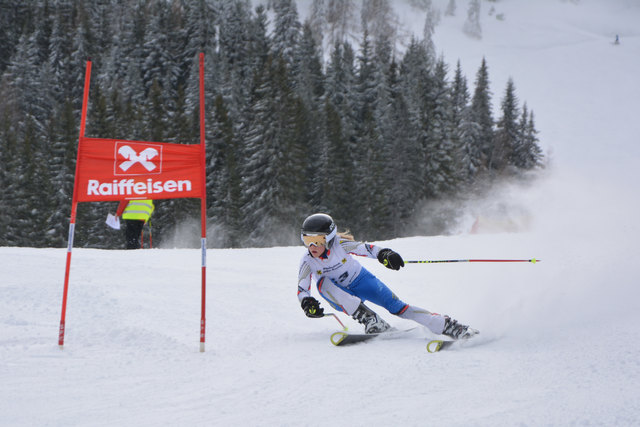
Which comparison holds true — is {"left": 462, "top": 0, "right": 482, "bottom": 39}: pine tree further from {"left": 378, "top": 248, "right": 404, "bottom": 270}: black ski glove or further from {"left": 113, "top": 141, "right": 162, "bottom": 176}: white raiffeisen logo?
{"left": 113, "top": 141, "right": 162, "bottom": 176}: white raiffeisen logo

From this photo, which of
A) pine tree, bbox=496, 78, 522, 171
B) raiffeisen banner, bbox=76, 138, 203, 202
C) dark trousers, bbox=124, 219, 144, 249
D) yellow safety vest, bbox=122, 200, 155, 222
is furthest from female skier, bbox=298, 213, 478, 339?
pine tree, bbox=496, 78, 522, 171

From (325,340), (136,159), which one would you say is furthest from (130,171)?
(325,340)

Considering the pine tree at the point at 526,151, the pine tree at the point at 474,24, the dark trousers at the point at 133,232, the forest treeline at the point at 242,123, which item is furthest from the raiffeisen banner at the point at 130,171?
the pine tree at the point at 474,24

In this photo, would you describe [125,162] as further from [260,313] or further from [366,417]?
[366,417]

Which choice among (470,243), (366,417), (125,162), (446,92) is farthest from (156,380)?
(446,92)

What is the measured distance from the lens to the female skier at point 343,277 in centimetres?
517

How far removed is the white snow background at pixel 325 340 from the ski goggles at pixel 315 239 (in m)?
0.96

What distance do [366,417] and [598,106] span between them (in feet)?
300

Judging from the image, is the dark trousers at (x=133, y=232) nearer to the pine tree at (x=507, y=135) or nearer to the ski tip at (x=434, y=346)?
the ski tip at (x=434, y=346)

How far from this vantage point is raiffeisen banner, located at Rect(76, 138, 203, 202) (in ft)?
16.7

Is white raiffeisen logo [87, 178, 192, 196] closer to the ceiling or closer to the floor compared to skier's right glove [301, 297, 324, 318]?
closer to the ceiling

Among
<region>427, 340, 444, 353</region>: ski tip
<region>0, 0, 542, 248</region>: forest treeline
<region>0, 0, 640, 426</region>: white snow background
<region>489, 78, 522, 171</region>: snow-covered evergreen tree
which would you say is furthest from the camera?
<region>489, 78, 522, 171</region>: snow-covered evergreen tree

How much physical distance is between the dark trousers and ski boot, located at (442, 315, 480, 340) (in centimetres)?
847

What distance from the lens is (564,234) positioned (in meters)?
9.46
